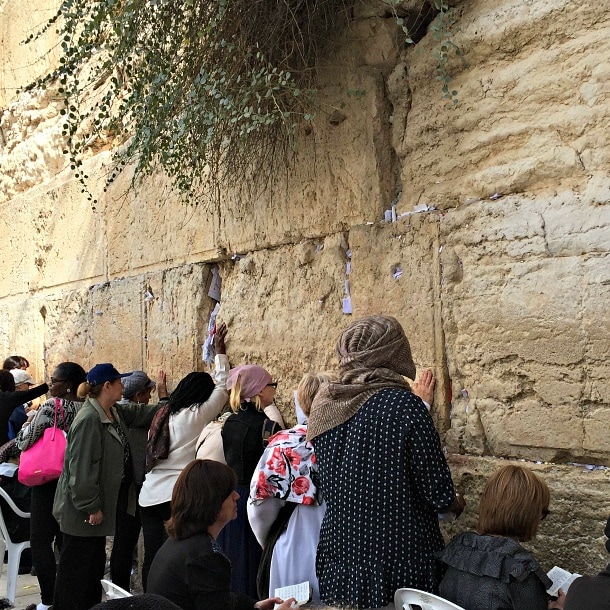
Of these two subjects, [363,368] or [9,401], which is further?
[9,401]

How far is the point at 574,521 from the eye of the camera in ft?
9.87

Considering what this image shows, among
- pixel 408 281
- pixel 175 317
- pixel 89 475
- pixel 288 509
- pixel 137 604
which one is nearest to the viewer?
pixel 137 604

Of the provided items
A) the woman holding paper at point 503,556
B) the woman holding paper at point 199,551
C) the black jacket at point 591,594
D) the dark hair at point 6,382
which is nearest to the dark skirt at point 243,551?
the woman holding paper at point 199,551

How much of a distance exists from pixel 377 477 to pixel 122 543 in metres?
2.53

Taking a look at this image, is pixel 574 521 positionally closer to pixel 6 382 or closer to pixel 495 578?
pixel 495 578

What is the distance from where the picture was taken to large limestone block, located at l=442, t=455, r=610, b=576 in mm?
2934

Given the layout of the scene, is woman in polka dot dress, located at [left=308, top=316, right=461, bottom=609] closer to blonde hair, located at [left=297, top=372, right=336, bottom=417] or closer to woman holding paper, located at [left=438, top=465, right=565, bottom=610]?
woman holding paper, located at [left=438, top=465, right=565, bottom=610]

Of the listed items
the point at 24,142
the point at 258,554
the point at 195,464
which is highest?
the point at 24,142

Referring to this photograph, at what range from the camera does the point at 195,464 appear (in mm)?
2984

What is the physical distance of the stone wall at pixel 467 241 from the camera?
3031 millimetres

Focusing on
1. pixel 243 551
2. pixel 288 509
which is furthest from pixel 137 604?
pixel 243 551

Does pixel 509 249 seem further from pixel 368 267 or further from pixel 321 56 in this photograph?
pixel 321 56

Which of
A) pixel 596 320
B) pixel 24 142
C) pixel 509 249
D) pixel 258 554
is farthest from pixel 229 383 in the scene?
pixel 24 142

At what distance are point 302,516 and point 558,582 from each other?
992 mm
